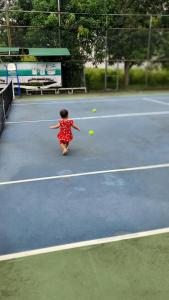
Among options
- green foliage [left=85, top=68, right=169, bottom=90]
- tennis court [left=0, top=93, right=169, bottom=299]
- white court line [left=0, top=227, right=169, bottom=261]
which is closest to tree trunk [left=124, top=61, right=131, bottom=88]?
green foliage [left=85, top=68, right=169, bottom=90]

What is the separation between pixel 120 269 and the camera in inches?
131

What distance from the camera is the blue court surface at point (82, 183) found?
4168mm

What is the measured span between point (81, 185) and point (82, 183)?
0.10 metres

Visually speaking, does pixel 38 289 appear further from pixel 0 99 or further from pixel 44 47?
pixel 44 47

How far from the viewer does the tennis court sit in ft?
13.5

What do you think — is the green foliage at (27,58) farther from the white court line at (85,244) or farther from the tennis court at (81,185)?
the white court line at (85,244)

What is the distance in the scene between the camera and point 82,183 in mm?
5688

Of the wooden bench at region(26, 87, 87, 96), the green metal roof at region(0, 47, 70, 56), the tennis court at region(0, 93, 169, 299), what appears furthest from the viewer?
the wooden bench at region(26, 87, 87, 96)

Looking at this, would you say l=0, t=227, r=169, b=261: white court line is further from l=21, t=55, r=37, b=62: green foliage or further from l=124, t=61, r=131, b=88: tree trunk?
l=124, t=61, r=131, b=88: tree trunk

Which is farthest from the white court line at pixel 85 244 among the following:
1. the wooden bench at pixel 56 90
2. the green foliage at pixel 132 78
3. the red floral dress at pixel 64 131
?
the green foliage at pixel 132 78

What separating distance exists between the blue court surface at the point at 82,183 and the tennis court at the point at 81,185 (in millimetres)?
13

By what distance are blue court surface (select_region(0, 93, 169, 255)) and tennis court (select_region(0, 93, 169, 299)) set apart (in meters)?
0.01

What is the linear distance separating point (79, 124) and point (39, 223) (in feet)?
23.0

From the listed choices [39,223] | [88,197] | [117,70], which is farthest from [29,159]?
[117,70]
